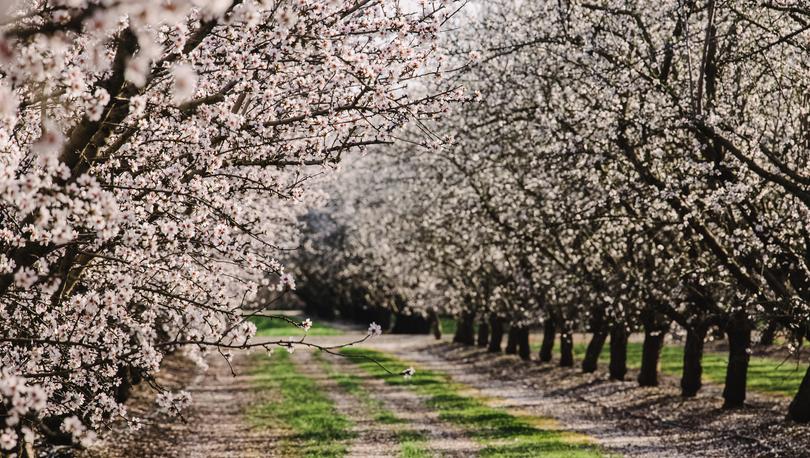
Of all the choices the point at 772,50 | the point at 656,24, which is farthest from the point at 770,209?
the point at 656,24

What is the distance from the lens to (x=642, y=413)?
21.5 metres

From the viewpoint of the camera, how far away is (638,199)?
15383 mm

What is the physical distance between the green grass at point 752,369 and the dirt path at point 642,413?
172cm

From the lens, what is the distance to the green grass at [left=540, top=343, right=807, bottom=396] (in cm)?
2650

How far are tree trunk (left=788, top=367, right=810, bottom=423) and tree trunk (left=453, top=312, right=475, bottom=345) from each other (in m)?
27.7

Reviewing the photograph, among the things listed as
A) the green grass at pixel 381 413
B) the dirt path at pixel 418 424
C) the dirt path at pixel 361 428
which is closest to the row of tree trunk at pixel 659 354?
the dirt path at pixel 418 424

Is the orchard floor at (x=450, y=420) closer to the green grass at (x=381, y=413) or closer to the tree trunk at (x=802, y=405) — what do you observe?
the green grass at (x=381, y=413)

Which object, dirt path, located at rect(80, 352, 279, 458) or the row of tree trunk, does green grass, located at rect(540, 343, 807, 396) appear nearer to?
the row of tree trunk

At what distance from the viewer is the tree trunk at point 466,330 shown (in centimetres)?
4678

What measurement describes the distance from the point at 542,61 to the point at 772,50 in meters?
4.50

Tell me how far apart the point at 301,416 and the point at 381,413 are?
2.10 meters

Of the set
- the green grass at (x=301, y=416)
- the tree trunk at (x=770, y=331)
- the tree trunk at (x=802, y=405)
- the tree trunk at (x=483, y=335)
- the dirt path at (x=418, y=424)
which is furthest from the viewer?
the tree trunk at (x=483, y=335)

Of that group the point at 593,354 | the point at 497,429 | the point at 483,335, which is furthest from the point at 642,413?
the point at 483,335

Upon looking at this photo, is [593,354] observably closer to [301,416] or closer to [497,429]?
[497,429]
